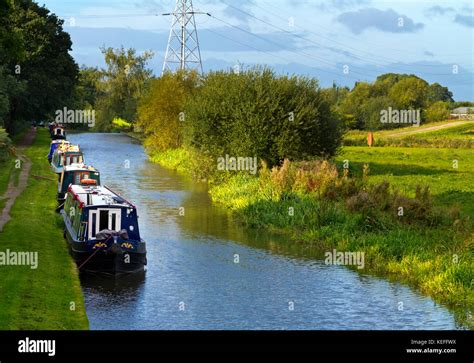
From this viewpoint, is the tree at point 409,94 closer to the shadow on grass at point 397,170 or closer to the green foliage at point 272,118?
the shadow on grass at point 397,170

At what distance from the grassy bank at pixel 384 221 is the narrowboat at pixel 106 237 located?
8426 mm

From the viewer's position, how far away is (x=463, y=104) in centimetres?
19025

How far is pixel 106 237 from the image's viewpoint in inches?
1027

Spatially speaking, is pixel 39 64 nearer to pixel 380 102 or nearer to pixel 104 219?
pixel 104 219

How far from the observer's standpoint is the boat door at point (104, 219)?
88.2 ft

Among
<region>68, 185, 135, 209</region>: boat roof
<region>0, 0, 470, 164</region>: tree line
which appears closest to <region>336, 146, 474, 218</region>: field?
<region>0, 0, 470, 164</region>: tree line

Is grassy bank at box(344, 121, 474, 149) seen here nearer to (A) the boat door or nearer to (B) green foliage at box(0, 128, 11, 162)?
(B) green foliage at box(0, 128, 11, 162)

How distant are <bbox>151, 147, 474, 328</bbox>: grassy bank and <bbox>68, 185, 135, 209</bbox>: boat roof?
811 cm

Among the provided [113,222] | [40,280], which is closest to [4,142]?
[113,222]

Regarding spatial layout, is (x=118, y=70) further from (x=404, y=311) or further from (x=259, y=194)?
(x=404, y=311)

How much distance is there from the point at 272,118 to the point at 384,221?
55.0 feet

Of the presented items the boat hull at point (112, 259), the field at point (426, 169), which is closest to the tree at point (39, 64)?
the field at point (426, 169)
